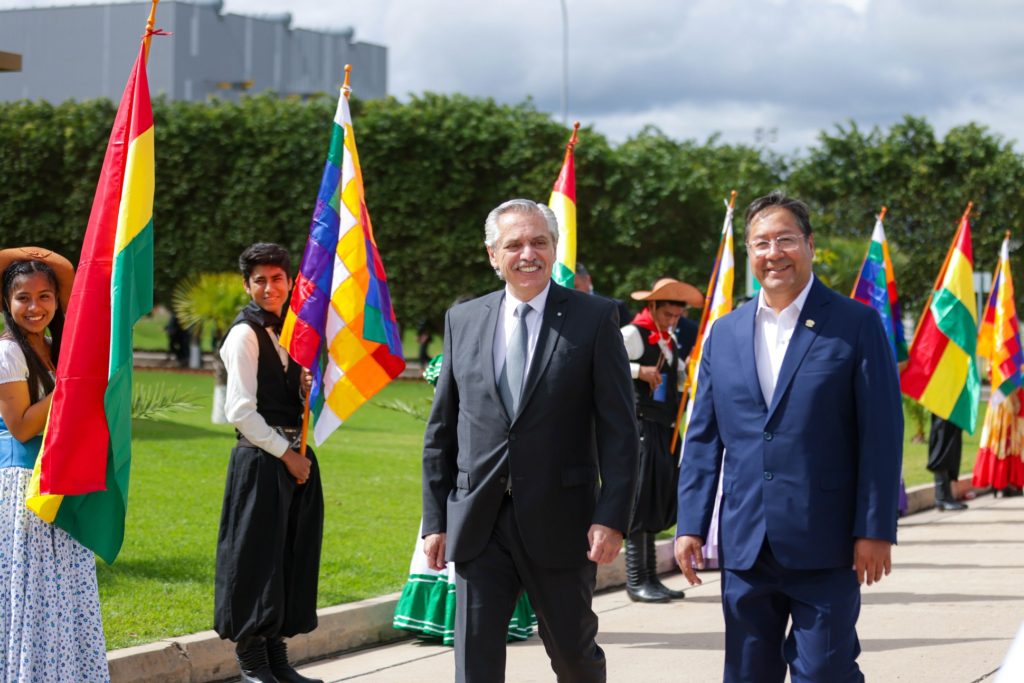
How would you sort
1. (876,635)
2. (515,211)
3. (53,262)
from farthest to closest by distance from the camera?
(876,635), (53,262), (515,211)

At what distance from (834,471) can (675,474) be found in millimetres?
5028

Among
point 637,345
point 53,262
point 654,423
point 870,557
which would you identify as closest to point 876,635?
point 654,423

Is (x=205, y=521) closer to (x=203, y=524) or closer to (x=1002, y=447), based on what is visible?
(x=203, y=524)

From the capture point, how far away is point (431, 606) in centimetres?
772

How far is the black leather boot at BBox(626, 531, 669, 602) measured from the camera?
9.16m

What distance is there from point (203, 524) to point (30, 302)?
18.4 ft

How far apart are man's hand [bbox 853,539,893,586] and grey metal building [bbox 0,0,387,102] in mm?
53823

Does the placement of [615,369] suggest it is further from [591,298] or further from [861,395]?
[861,395]

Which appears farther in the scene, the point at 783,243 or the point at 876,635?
the point at 876,635

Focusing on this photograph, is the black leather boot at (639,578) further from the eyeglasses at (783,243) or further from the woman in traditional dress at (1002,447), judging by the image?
the woman in traditional dress at (1002,447)

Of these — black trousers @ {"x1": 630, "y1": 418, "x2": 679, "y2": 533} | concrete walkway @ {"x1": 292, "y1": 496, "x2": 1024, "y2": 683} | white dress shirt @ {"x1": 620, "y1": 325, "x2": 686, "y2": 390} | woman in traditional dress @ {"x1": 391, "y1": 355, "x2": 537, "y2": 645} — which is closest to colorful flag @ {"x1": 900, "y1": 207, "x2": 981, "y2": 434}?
concrete walkway @ {"x1": 292, "y1": 496, "x2": 1024, "y2": 683}

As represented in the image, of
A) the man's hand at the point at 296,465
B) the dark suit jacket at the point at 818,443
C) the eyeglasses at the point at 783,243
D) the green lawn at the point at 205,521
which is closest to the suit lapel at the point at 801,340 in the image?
the dark suit jacket at the point at 818,443

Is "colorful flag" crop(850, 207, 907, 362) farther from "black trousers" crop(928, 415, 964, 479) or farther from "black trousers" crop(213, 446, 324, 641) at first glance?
"black trousers" crop(213, 446, 324, 641)

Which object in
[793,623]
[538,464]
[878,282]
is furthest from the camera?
[878,282]
